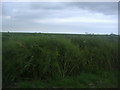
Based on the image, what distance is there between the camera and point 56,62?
15.5 feet

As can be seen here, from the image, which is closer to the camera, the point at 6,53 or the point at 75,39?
the point at 6,53

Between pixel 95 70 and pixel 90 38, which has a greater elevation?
pixel 90 38

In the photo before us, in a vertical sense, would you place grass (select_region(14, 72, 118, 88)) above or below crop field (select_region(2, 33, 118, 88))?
below

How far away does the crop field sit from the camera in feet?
15.3

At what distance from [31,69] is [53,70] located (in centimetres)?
39

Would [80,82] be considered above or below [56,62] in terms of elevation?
below

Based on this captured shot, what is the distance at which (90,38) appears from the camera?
17.0 feet

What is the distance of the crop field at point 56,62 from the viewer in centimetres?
466

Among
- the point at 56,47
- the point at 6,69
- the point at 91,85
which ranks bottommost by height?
the point at 91,85

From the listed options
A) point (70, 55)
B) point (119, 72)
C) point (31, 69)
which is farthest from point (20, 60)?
point (119, 72)

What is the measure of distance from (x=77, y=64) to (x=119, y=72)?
0.80 m

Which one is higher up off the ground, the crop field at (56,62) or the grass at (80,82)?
the crop field at (56,62)

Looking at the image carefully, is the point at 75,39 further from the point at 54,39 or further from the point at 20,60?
the point at 20,60

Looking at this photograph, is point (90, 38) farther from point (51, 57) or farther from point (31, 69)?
point (31, 69)
